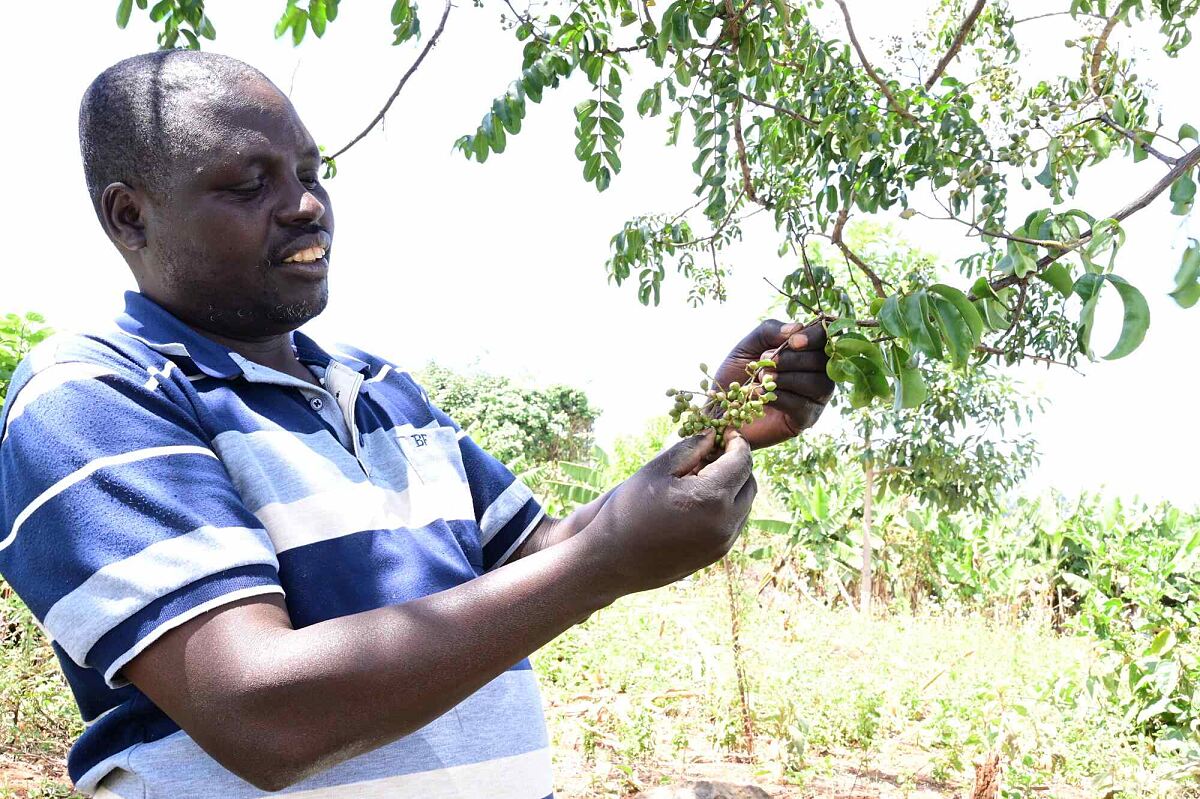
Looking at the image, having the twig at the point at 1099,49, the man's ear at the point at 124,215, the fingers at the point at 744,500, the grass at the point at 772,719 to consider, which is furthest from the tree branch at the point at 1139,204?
the grass at the point at 772,719

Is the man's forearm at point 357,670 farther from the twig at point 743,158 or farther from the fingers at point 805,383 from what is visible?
the twig at point 743,158

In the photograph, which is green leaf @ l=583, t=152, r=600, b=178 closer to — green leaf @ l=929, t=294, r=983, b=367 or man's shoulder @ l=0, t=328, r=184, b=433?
green leaf @ l=929, t=294, r=983, b=367

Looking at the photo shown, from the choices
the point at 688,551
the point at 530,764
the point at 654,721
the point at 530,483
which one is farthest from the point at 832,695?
the point at 530,483

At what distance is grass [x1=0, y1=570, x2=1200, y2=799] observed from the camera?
3748mm

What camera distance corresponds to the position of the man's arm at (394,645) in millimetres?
872

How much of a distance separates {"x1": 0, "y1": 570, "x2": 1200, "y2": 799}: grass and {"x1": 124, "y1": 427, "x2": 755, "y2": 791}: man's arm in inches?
110

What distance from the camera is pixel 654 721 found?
4.39 m

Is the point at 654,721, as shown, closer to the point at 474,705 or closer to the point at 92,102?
the point at 474,705

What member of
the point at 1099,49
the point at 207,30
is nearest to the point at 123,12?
the point at 207,30

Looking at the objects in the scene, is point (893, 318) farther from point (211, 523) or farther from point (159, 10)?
point (159, 10)

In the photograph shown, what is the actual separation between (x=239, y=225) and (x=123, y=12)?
1054mm

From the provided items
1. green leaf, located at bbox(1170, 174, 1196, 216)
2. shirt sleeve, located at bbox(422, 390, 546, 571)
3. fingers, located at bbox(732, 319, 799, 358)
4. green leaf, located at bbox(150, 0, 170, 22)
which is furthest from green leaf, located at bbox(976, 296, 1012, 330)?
green leaf, located at bbox(150, 0, 170, 22)

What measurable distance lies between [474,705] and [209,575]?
41 centimetres

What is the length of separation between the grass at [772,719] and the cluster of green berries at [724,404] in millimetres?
2689
